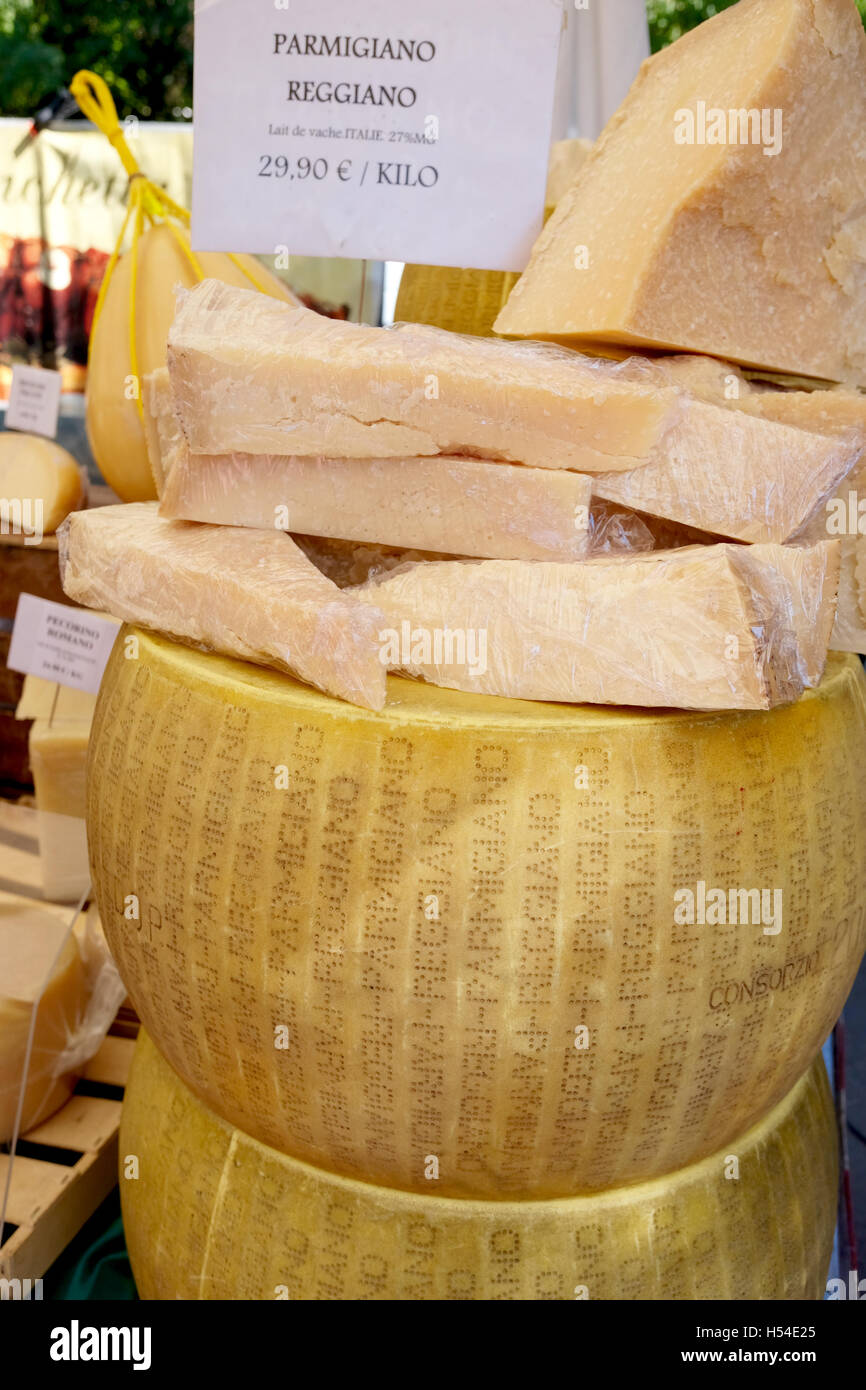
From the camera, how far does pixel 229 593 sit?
34.3 inches

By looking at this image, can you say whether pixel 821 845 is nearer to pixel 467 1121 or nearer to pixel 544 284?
pixel 467 1121

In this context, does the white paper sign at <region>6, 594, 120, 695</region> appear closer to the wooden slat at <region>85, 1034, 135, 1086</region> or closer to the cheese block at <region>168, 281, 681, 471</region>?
the wooden slat at <region>85, 1034, 135, 1086</region>

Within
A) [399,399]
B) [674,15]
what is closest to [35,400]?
[399,399]

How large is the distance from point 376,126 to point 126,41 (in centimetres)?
343

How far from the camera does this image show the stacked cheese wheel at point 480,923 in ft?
2.57

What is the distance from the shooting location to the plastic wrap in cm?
130

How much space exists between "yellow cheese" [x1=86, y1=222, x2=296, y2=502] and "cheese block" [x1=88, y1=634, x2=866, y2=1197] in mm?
768

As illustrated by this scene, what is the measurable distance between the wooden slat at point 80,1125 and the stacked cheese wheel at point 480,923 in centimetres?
51

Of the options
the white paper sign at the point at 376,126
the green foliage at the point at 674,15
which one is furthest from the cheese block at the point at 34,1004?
the green foliage at the point at 674,15

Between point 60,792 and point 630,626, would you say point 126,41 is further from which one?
point 630,626

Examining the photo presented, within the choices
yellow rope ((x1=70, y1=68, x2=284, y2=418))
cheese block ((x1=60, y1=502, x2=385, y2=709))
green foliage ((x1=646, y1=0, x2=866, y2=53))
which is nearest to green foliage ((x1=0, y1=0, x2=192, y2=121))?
green foliage ((x1=646, y1=0, x2=866, y2=53))

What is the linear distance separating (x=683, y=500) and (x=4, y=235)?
2.44m

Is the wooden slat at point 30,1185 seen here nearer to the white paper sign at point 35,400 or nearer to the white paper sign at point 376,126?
the white paper sign at point 376,126

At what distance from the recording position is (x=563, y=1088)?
82 centimetres
